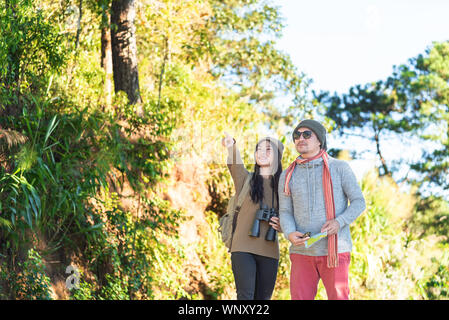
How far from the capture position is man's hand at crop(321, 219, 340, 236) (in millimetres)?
3816

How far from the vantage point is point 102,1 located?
9.18 m

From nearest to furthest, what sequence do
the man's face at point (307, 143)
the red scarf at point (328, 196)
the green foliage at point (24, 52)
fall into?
the red scarf at point (328, 196)
the man's face at point (307, 143)
the green foliage at point (24, 52)

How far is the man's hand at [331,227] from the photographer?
12.5 feet

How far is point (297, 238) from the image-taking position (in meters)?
3.89

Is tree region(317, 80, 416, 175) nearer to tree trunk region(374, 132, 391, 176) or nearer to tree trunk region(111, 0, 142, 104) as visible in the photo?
tree trunk region(374, 132, 391, 176)

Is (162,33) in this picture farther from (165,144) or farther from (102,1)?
(165,144)

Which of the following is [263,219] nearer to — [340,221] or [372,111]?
[340,221]

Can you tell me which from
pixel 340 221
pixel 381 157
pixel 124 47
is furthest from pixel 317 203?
pixel 381 157

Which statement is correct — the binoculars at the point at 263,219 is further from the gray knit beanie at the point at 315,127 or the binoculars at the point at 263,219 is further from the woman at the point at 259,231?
the gray knit beanie at the point at 315,127

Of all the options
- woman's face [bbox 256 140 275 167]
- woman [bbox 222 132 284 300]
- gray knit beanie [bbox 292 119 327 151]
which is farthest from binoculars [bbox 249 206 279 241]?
gray knit beanie [bbox 292 119 327 151]

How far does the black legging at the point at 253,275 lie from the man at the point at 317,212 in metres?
0.68

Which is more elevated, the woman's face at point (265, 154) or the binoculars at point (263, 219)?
the woman's face at point (265, 154)

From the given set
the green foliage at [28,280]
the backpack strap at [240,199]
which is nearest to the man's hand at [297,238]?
the backpack strap at [240,199]
